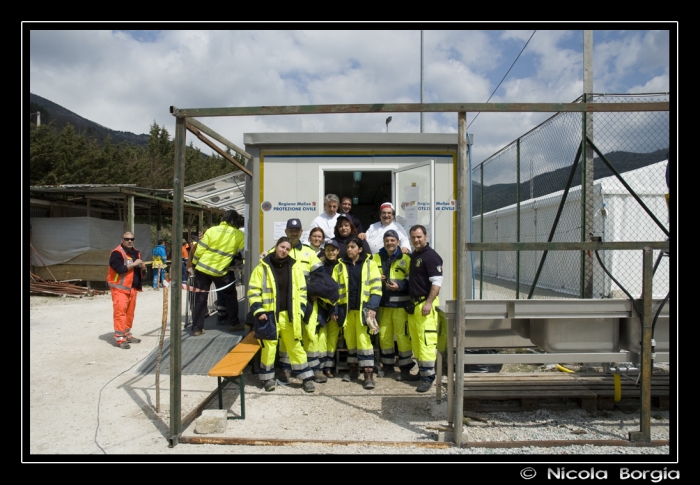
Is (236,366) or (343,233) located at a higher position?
(343,233)

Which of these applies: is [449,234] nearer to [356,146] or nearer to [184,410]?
[356,146]

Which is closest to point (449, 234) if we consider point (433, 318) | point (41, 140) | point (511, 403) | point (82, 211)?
point (433, 318)

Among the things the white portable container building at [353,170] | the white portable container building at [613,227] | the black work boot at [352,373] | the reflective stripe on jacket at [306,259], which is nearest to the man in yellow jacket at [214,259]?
the white portable container building at [353,170]

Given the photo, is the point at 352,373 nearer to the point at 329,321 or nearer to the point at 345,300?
the point at 329,321

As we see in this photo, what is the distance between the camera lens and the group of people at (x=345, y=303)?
493cm

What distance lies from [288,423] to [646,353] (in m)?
3.04

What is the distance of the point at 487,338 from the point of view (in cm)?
406

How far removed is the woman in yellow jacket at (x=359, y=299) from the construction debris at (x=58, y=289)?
34.4 feet

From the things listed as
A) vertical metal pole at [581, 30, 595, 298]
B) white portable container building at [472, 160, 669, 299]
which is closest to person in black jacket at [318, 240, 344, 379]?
vertical metal pole at [581, 30, 595, 298]

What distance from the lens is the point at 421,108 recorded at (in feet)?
12.0

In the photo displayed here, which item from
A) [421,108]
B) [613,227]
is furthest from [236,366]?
[613,227]

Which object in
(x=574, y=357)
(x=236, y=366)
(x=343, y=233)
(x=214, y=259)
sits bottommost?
(x=236, y=366)

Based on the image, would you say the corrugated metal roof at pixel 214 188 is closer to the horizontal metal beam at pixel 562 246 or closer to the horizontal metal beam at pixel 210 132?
the horizontal metal beam at pixel 210 132

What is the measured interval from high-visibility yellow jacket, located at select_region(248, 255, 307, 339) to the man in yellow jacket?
1.87 meters
